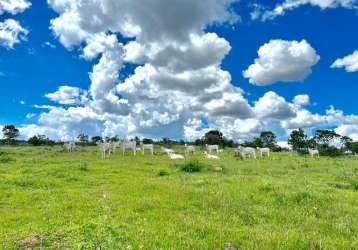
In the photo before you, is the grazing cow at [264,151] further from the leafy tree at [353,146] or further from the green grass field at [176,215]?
the leafy tree at [353,146]

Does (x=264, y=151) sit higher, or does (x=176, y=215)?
(x=264, y=151)

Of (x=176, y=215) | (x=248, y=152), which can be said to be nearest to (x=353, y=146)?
(x=248, y=152)

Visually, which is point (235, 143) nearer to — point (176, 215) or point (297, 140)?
point (297, 140)

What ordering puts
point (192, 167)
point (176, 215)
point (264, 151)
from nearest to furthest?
point (176, 215), point (192, 167), point (264, 151)

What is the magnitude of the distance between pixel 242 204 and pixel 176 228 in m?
5.20

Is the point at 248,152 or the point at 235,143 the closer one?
the point at 248,152

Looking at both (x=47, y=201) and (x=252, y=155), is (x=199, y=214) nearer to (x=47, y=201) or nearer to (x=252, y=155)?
(x=47, y=201)

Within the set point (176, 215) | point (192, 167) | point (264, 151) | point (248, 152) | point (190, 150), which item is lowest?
point (176, 215)

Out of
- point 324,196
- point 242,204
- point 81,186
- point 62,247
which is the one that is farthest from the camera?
point 81,186

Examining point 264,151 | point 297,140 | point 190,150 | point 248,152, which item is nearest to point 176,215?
point 248,152

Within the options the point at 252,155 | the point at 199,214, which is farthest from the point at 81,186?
the point at 252,155

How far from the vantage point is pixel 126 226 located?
39.8 feet

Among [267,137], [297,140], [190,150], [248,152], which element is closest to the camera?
[248,152]

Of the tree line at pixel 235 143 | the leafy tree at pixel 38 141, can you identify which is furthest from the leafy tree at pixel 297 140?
the leafy tree at pixel 38 141
